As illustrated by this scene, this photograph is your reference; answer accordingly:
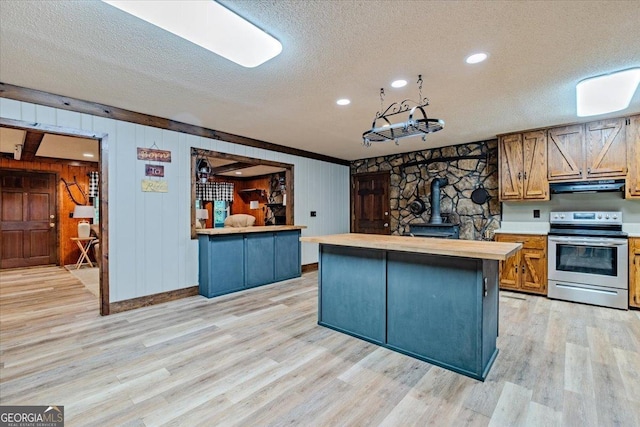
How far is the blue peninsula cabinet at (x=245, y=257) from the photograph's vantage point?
14.3 ft

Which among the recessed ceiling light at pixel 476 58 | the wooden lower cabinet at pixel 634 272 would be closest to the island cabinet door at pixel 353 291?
the recessed ceiling light at pixel 476 58

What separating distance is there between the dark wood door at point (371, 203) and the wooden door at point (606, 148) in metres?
3.24

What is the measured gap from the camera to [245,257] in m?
4.74

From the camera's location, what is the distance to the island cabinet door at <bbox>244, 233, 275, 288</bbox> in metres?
4.79

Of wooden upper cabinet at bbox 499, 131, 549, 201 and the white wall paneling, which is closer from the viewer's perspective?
the white wall paneling

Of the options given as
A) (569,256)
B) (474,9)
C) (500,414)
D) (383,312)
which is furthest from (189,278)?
(569,256)

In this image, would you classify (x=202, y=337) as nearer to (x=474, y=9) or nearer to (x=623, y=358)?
(x=474, y=9)

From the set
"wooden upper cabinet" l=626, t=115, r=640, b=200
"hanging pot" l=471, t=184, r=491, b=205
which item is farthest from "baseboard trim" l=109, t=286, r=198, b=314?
"wooden upper cabinet" l=626, t=115, r=640, b=200

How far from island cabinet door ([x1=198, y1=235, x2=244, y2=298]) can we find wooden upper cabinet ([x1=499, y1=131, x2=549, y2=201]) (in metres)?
4.18

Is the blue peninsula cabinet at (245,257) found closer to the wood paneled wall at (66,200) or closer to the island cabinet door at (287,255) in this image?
the island cabinet door at (287,255)

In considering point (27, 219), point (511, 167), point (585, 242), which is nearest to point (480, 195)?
point (511, 167)

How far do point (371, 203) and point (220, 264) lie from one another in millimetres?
3702

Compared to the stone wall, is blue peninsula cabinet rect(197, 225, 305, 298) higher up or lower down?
lower down

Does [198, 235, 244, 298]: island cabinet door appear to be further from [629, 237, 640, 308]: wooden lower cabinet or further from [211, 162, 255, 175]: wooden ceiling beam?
[629, 237, 640, 308]: wooden lower cabinet
